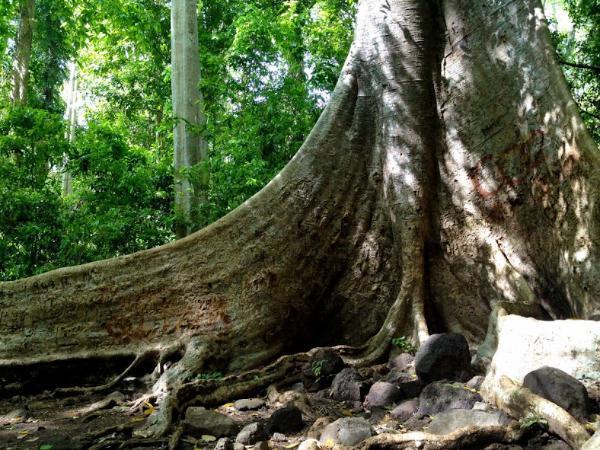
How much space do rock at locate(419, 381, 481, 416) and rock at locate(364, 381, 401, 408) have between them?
0.81ft

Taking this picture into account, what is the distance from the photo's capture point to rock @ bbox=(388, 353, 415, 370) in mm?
3953

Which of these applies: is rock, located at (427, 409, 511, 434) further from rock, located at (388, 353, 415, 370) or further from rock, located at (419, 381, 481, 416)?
rock, located at (388, 353, 415, 370)

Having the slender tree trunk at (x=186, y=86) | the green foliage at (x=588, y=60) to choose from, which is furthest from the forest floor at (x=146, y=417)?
the green foliage at (x=588, y=60)

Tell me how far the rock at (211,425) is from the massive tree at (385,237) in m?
0.60

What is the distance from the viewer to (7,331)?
14.3ft

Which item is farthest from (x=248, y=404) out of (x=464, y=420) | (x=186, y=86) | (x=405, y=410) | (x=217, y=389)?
(x=186, y=86)

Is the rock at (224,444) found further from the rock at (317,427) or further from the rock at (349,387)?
the rock at (349,387)

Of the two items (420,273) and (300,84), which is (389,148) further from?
(300,84)

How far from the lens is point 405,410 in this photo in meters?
3.17

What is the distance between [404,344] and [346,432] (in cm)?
160

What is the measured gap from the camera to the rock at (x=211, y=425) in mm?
3074

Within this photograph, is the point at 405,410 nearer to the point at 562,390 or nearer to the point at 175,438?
the point at 562,390

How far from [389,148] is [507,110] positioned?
3.26 feet

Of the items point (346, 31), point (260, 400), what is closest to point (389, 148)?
point (260, 400)
